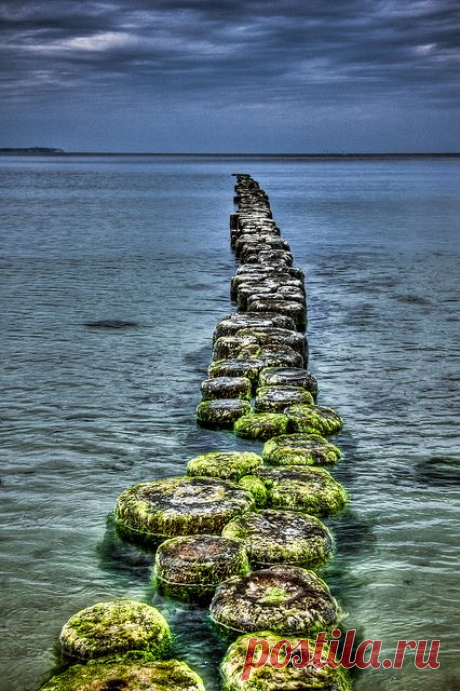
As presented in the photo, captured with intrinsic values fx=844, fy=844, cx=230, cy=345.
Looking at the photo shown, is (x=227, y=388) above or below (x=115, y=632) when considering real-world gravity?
above

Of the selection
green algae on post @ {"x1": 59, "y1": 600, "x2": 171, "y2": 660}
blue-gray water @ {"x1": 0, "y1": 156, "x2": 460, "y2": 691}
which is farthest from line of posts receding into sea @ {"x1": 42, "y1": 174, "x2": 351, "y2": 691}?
blue-gray water @ {"x1": 0, "y1": 156, "x2": 460, "y2": 691}

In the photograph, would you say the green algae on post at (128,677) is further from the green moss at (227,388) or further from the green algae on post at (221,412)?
the green moss at (227,388)

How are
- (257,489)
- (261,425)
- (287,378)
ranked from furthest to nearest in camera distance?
(287,378) → (261,425) → (257,489)

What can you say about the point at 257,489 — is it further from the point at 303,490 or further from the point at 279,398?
the point at 279,398

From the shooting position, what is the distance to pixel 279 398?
6703 mm

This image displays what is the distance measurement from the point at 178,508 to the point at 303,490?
2.63ft

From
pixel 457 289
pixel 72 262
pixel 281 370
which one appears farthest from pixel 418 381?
pixel 72 262

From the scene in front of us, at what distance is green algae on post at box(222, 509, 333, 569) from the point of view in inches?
167

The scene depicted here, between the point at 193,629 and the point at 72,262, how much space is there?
14.0 meters

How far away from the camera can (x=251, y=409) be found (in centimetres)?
682

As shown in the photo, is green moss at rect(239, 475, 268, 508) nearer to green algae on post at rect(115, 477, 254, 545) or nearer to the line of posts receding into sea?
the line of posts receding into sea

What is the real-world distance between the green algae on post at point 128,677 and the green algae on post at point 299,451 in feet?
7.82

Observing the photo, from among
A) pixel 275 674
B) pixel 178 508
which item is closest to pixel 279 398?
pixel 178 508

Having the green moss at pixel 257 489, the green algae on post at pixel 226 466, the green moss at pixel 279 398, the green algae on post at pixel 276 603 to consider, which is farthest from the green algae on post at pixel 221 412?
the green algae on post at pixel 276 603
